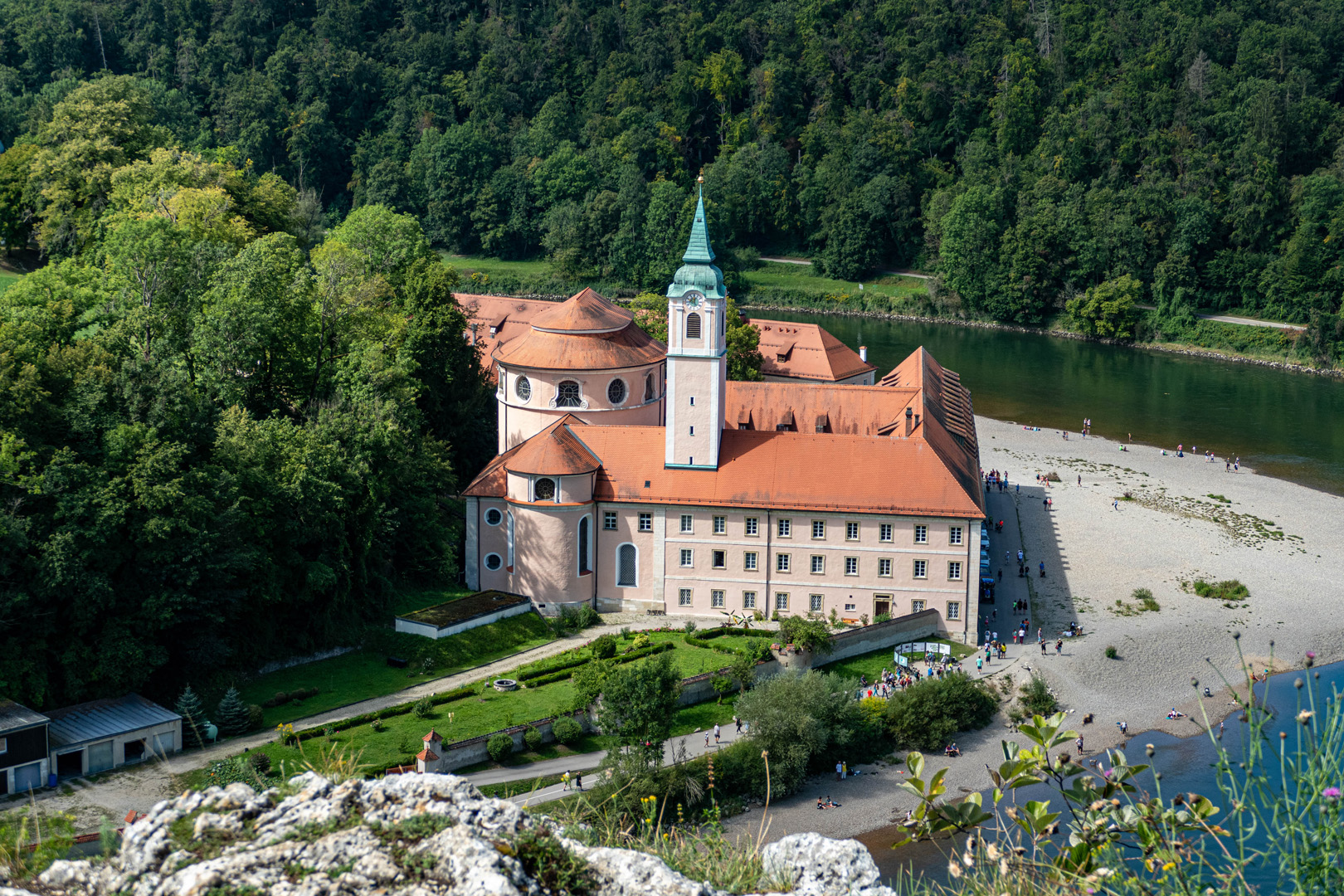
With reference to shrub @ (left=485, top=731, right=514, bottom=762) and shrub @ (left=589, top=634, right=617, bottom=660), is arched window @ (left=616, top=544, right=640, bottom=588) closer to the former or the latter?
shrub @ (left=589, top=634, right=617, bottom=660)

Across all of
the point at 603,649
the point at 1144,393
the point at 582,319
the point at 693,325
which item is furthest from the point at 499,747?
the point at 1144,393

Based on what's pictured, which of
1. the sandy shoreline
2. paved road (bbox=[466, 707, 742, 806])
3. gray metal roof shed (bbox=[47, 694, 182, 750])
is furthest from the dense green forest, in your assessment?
the sandy shoreline

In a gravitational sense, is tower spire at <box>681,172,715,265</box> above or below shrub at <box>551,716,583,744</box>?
above

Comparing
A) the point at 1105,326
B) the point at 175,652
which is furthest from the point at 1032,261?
the point at 175,652

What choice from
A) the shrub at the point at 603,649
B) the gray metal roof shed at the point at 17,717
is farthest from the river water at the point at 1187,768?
the gray metal roof shed at the point at 17,717

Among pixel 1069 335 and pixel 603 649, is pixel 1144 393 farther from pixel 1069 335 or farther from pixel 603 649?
pixel 603 649

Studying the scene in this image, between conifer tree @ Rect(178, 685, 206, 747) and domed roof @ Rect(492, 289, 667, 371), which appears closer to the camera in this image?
conifer tree @ Rect(178, 685, 206, 747)

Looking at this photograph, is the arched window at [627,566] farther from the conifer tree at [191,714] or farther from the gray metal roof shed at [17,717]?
the gray metal roof shed at [17,717]
